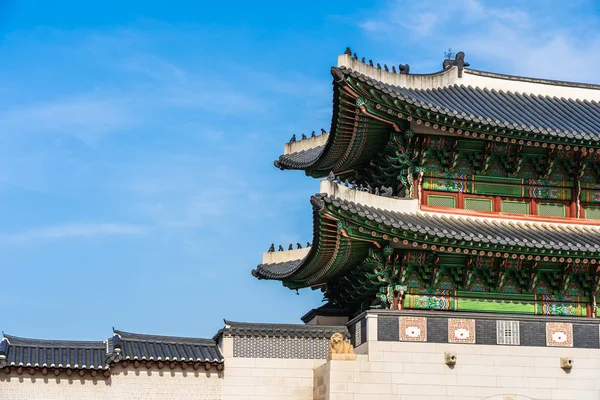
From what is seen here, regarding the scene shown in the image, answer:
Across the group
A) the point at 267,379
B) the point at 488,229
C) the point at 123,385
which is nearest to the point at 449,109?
the point at 488,229

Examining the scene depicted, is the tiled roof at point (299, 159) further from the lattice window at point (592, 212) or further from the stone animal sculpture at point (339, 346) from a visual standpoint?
the stone animal sculpture at point (339, 346)

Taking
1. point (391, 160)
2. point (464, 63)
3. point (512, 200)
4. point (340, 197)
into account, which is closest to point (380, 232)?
point (340, 197)

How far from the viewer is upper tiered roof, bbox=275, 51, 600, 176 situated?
89.8ft

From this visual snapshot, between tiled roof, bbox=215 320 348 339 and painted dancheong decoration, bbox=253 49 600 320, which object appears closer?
painted dancheong decoration, bbox=253 49 600 320

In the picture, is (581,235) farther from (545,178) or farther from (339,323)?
(339,323)

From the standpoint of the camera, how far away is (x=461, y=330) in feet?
88.4

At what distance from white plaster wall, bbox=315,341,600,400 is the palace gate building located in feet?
0.12

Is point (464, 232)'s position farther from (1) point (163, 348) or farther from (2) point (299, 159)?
(2) point (299, 159)

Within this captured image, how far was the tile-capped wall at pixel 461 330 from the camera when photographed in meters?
26.9

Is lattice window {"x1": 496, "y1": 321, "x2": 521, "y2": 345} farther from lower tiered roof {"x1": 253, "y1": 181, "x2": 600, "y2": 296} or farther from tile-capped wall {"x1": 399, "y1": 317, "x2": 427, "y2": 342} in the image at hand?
tile-capped wall {"x1": 399, "y1": 317, "x2": 427, "y2": 342}

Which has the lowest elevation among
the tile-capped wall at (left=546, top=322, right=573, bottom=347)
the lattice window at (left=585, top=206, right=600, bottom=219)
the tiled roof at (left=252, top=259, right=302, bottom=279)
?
the tile-capped wall at (left=546, top=322, right=573, bottom=347)

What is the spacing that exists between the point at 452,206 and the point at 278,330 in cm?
588

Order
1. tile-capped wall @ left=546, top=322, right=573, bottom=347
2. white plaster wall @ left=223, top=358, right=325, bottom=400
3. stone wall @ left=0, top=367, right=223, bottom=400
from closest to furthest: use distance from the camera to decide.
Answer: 1. stone wall @ left=0, top=367, right=223, bottom=400
2. tile-capped wall @ left=546, top=322, right=573, bottom=347
3. white plaster wall @ left=223, top=358, right=325, bottom=400

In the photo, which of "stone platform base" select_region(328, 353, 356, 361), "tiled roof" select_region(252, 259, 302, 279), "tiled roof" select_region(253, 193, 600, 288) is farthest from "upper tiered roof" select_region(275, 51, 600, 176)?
"stone platform base" select_region(328, 353, 356, 361)
